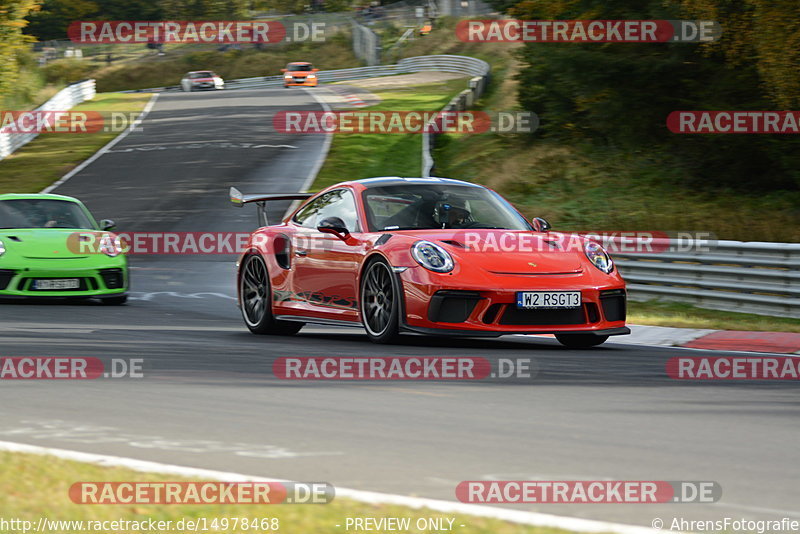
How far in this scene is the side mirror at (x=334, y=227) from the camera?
427 inches

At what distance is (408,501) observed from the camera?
4730mm

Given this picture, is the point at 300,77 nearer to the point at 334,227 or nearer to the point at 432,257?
the point at 334,227

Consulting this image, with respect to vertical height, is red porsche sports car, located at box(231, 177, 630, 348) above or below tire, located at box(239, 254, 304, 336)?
above

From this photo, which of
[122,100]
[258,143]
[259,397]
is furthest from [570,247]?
[122,100]

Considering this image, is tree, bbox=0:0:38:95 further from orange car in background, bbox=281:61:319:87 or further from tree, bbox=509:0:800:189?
orange car in background, bbox=281:61:319:87

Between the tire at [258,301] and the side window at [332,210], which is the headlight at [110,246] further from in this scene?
the side window at [332,210]

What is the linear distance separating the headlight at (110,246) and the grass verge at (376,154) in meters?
13.7

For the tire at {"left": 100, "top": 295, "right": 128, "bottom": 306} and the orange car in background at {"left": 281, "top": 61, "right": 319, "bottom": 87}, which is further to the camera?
the orange car in background at {"left": 281, "top": 61, "right": 319, "bottom": 87}

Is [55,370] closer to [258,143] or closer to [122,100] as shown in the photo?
[258,143]

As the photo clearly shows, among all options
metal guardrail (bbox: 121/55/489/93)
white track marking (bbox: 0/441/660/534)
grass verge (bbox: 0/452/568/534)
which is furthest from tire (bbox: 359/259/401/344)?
metal guardrail (bbox: 121/55/489/93)

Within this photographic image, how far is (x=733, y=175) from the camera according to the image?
2655 cm

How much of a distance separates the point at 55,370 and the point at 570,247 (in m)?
4.20

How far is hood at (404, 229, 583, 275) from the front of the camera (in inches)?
395

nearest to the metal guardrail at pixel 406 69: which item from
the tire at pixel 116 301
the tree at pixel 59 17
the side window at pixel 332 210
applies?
the tree at pixel 59 17
